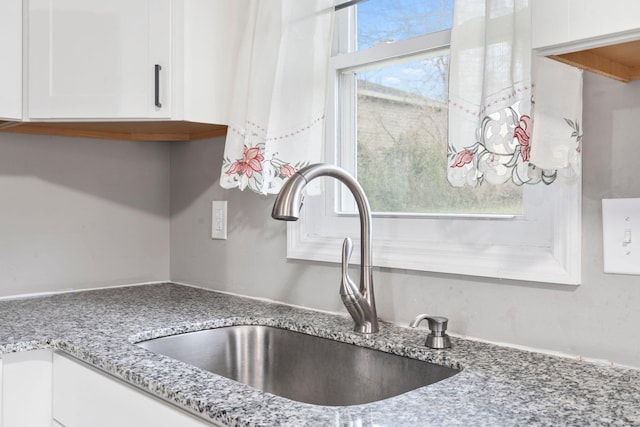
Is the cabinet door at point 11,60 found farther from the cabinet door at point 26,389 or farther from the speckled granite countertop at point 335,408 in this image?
the cabinet door at point 26,389

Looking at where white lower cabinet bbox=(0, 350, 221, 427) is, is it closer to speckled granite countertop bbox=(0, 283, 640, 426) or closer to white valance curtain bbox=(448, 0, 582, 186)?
speckled granite countertop bbox=(0, 283, 640, 426)

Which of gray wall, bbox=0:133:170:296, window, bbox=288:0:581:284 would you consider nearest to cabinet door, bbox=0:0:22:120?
gray wall, bbox=0:133:170:296

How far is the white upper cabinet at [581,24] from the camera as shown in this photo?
2.31 ft

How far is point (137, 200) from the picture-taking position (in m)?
2.02

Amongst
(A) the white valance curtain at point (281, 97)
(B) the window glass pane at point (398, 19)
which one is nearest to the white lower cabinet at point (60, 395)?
(A) the white valance curtain at point (281, 97)

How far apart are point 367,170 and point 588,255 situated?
0.62 metres

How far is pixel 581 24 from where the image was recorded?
28.8 inches

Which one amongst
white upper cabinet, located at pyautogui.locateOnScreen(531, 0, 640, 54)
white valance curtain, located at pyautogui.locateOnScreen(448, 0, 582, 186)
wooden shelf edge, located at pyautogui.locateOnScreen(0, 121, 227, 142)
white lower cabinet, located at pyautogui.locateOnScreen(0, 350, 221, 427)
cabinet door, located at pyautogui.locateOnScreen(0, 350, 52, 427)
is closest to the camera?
white upper cabinet, located at pyautogui.locateOnScreen(531, 0, 640, 54)

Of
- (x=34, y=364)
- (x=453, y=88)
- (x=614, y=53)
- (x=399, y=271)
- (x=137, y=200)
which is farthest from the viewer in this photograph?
(x=137, y=200)

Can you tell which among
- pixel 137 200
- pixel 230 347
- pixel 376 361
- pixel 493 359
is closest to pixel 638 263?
pixel 493 359

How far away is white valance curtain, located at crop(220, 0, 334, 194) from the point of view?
1.40 meters

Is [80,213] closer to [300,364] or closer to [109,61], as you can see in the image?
[109,61]

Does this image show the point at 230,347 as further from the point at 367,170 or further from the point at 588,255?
the point at 588,255

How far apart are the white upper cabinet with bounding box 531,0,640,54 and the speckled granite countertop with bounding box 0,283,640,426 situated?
0.49 meters
